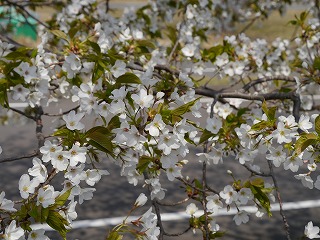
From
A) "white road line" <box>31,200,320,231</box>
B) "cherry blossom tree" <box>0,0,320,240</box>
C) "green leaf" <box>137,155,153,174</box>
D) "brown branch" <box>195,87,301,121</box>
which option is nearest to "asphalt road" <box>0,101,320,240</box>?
"white road line" <box>31,200,320,231</box>

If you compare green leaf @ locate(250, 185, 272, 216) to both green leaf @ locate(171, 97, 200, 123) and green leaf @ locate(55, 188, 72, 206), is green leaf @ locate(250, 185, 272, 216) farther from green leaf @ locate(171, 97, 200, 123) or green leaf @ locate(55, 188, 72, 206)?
green leaf @ locate(55, 188, 72, 206)

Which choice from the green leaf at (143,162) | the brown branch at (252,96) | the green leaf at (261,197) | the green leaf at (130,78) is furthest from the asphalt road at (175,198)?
the green leaf at (130,78)

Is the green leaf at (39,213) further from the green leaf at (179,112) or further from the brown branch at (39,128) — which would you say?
the brown branch at (39,128)

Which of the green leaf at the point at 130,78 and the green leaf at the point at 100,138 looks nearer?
the green leaf at the point at 100,138

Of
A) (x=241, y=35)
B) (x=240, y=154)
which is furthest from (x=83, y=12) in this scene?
(x=240, y=154)


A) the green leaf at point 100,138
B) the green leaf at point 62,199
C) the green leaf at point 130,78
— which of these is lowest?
the green leaf at point 62,199

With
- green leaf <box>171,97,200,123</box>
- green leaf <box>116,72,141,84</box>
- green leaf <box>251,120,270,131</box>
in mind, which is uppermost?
green leaf <box>116,72,141,84</box>

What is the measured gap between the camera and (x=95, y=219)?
17.4 feet

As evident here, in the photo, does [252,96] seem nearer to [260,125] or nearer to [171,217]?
[260,125]

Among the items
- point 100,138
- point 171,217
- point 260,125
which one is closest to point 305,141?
point 260,125

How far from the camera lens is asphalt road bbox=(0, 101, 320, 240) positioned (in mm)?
5020

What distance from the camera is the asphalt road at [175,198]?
5020 millimetres

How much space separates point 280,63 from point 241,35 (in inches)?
21.1

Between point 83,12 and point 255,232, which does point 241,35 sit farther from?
point 255,232
